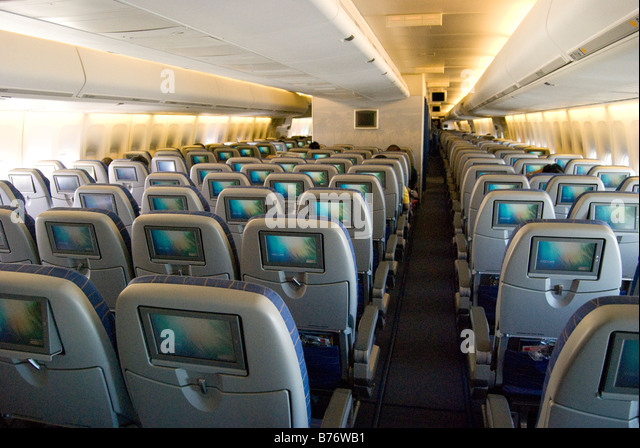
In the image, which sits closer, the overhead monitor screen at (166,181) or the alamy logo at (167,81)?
the overhead monitor screen at (166,181)

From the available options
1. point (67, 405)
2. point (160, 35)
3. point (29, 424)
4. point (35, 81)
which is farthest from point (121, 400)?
point (35, 81)

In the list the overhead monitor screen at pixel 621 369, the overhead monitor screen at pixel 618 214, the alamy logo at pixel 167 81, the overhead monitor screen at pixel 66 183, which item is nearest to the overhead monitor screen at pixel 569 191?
the overhead monitor screen at pixel 618 214

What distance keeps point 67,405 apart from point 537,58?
5.53 metres

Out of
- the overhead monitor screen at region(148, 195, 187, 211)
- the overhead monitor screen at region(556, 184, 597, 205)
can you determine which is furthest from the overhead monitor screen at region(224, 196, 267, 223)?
the overhead monitor screen at region(556, 184, 597, 205)

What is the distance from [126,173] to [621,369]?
7.96m

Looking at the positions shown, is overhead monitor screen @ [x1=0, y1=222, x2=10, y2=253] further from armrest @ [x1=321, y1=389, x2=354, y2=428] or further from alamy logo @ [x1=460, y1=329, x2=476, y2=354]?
alamy logo @ [x1=460, y1=329, x2=476, y2=354]

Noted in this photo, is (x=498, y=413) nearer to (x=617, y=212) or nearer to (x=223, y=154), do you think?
(x=617, y=212)

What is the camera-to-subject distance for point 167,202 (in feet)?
14.6

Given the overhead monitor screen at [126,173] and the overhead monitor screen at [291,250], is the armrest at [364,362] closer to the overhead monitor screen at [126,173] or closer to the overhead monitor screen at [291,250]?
the overhead monitor screen at [291,250]

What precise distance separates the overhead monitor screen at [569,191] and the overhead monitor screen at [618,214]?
1.48 metres

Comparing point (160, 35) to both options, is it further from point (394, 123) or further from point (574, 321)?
point (394, 123)

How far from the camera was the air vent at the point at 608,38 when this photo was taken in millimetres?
2713

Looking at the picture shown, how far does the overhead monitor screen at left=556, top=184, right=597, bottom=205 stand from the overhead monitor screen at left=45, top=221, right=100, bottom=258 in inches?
187

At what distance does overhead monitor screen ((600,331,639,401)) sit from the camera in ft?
3.98
